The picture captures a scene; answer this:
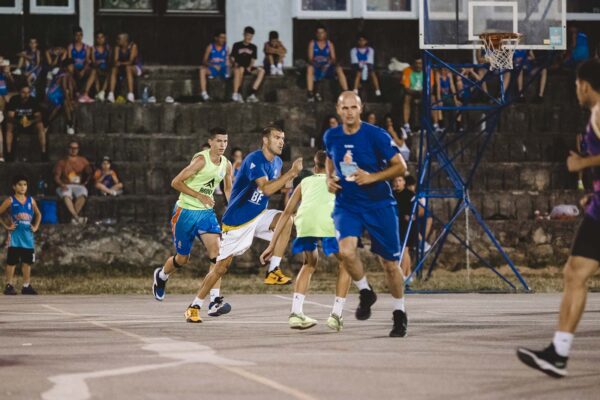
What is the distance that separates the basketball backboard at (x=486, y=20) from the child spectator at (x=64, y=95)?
9.14m

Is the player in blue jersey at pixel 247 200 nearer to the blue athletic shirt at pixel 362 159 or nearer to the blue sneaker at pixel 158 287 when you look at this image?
the blue athletic shirt at pixel 362 159

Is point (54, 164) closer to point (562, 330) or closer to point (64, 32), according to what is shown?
point (64, 32)

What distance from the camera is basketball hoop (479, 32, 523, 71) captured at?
19.2 metres

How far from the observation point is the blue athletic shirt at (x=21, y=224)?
828 inches

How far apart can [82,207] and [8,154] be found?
2261 mm

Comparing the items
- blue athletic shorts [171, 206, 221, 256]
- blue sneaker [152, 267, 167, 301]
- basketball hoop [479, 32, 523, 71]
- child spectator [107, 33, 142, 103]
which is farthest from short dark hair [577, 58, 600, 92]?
child spectator [107, 33, 142, 103]

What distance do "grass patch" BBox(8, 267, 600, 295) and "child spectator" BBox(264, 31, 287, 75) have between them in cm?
615

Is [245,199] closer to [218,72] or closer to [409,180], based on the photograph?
[409,180]

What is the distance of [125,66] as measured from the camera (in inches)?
1068

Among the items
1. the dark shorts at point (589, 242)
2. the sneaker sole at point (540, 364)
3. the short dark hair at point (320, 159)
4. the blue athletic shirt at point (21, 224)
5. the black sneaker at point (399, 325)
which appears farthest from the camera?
the blue athletic shirt at point (21, 224)

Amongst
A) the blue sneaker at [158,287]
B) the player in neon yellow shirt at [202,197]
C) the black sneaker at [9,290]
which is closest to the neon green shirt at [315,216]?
the player in neon yellow shirt at [202,197]

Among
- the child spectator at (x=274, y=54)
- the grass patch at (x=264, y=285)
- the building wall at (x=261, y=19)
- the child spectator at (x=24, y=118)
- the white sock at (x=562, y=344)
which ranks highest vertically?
the building wall at (x=261, y=19)

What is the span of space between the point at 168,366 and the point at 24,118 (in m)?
17.8

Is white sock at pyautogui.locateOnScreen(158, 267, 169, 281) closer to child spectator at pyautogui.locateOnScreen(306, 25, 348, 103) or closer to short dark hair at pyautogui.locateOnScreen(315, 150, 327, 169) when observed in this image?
short dark hair at pyautogui.locateOnScreen(315, 150, 327, 169)
